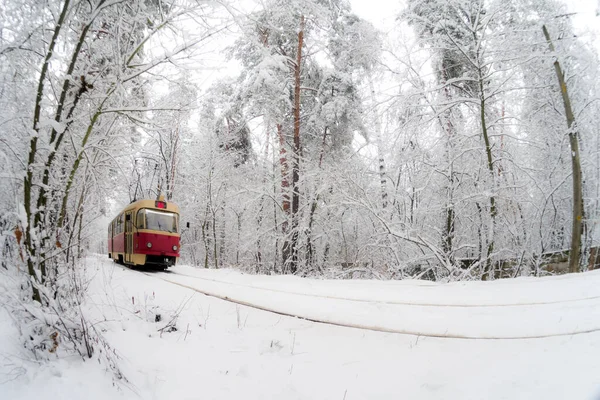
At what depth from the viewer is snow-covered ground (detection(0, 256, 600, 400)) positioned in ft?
8.23

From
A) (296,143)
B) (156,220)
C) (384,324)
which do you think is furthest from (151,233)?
(384,324)

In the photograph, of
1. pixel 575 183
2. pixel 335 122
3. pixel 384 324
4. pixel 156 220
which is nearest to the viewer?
pixel 384 324

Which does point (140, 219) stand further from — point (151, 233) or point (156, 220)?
point (151, 233)

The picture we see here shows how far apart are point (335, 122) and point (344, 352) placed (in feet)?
32.1

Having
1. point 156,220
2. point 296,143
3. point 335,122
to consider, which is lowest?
point 156,220

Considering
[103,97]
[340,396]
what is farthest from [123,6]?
[340,396]

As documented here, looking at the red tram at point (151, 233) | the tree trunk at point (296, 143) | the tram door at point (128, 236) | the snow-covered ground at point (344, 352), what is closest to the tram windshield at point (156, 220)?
the red tram at point (151, 233)

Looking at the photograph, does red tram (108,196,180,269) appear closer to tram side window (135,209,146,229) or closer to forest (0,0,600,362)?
tram side window (135,209,146,229)

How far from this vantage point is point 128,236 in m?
13.2

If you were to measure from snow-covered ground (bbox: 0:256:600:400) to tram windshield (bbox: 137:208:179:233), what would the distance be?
7.51 meters

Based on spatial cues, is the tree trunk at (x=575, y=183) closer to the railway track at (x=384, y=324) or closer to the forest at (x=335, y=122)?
the forest at (x=335, y=122)

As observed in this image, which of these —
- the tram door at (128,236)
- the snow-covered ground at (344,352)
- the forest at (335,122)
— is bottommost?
the snow-covered ground at (344,352)

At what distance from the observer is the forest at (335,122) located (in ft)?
10.8

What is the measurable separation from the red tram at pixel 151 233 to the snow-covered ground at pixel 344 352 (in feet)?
24.0
